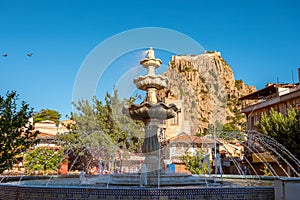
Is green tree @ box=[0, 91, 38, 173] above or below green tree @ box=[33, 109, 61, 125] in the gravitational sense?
below

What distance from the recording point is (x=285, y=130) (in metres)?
21.3

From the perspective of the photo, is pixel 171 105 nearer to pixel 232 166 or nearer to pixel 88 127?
pixel 88 127

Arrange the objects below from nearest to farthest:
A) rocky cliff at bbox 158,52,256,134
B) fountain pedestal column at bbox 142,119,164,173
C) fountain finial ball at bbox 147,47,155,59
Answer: fountain pedestal column at bbox 142,119,164,173 < fountain finial ball at bbox 147,47,155,59 < rocky cliff at bbox 158,52,256,134

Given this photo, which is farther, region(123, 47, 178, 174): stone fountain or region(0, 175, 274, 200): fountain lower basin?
region(123, 47, 178, 174): stone fountain

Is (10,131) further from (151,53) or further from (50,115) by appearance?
(50,115)

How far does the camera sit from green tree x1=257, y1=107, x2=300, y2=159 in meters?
20.5

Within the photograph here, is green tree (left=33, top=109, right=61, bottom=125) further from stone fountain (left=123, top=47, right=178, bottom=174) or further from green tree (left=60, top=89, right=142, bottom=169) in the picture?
stone fountain (left=123, top=47, right=178, bottom=174)

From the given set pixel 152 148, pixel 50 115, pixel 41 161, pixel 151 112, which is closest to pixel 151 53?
pixel 151 112

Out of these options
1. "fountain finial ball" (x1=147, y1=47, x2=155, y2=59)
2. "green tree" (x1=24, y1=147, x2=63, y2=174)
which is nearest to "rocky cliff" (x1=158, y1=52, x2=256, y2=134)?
"green tree" (x1=24, y1=147, x2=63, y2=174)

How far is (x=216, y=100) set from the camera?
109875mm

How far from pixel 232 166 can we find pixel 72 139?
17738mm

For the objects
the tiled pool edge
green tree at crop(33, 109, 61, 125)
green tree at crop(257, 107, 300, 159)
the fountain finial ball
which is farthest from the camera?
green tree at crop(33, 109, 61, 125)

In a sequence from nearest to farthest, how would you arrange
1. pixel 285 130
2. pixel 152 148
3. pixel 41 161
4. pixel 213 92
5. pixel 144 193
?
1. pixel 144 193
2. pixel 152 148
3. pixel 285 130
4. pixel 41 161
5. pixel 213 92

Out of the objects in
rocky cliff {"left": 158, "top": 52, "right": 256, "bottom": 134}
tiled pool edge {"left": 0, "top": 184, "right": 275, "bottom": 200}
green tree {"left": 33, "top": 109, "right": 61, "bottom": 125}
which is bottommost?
tiled pool edge {"left": 0, "top": 184, "right": 275, "bottom": 200}
